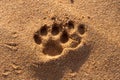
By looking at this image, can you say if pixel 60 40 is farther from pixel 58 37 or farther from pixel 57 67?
pixel 57 67

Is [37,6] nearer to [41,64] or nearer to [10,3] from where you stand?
[10,3]

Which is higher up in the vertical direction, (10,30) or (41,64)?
(10,30)

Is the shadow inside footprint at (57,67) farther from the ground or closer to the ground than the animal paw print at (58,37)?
closer to the ground

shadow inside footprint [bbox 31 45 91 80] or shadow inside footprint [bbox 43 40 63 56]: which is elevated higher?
shadow inside footprint [bbox 43 40 63 56]

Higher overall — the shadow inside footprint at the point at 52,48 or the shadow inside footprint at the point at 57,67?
the shadow inside footprint at the point at 52,48

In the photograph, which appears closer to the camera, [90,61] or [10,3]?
[90,61]

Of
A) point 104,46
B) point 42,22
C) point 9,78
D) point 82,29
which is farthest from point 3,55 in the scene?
point 104,46

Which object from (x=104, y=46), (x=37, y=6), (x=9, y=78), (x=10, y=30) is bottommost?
(x=9, y=78)
